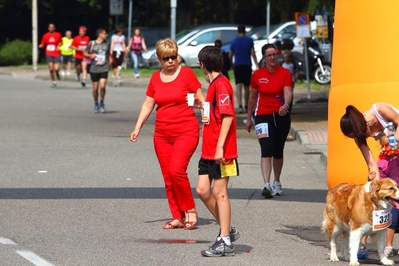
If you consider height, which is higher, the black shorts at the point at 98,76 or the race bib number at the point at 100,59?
the race bib number at the point at 100,59

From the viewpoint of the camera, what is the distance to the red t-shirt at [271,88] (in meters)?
12.1

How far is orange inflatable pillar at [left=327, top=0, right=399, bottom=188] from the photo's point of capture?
31.2ft

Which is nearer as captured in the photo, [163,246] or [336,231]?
[336,231]

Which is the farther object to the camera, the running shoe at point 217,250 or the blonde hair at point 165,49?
the blonde hair at point 165,49

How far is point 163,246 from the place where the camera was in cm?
863

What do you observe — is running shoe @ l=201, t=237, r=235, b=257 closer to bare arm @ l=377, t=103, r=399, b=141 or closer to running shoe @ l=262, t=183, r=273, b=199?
bare arm @ l=377, t=103, r=399, b=141

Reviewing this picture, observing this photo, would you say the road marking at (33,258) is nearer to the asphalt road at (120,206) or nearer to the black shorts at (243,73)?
the asphalt road at (120,206)

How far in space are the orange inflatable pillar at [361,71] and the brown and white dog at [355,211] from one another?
1.46m

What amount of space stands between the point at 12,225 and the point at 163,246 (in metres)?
1.71

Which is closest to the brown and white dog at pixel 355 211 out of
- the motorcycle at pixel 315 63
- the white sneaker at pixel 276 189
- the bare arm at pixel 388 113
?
the bare arm at pixel 388 113

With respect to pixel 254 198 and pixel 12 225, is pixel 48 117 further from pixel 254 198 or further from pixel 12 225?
pixel 12 225

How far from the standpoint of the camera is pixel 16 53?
4891cm

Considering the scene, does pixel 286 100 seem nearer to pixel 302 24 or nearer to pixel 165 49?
pixel 165 49

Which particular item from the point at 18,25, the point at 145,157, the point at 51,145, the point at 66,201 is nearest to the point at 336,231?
the point at 66,201
